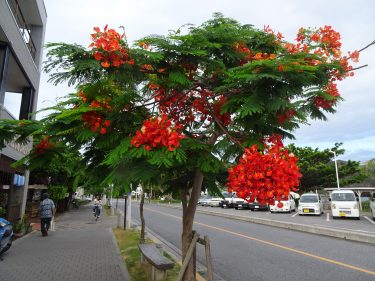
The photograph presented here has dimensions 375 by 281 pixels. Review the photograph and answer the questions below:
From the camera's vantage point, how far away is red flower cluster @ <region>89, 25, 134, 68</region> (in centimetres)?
371

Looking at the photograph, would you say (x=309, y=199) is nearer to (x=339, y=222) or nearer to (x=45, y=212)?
(x=339, y=222)

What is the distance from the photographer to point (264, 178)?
308 centimetres

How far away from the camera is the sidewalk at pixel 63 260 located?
763cm

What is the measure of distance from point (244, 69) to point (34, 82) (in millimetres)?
14513

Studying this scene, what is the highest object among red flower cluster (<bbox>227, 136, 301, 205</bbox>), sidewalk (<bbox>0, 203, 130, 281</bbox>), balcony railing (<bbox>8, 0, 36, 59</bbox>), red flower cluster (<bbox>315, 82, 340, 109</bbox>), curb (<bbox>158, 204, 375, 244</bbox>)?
balcony railing (<bbox>8, 0, 36, 59</bbox>)

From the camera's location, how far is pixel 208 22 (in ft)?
15.9

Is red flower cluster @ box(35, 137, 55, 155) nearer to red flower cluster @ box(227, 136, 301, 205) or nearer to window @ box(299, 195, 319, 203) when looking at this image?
red flower cluster @ box(227, 136, 301, 205)

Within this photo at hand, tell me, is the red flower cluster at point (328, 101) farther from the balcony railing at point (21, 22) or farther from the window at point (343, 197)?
the window at point (343, 197)

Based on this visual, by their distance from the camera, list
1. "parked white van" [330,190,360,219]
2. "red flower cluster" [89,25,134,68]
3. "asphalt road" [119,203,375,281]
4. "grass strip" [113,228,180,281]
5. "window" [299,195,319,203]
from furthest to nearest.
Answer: "window" [299,195,319,203] < "parked white van" [330,190,360,219] < "asphalt road" [119,203,375,281] < "grass strip" [113,228,180,281] < "red flower cluster" [89,25,134,68]

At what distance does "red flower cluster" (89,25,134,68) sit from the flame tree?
0.01 meters

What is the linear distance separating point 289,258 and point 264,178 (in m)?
7.67

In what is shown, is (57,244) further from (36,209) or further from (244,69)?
(36,209)

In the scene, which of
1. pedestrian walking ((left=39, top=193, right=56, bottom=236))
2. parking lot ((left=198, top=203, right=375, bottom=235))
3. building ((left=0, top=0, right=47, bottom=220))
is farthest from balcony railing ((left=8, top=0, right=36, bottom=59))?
parking lot ((left=198, top=203, right=375, bottom=235))

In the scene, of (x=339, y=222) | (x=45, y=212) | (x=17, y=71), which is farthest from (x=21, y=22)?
(x=339, y=222)
